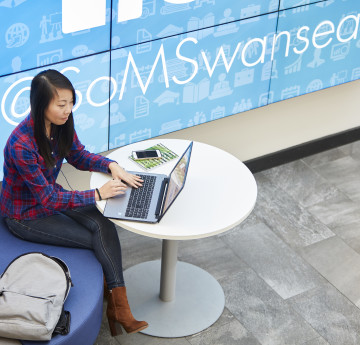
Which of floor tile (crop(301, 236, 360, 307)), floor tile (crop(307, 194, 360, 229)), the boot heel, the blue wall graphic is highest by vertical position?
the blue wall graphic

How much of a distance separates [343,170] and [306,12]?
3.90 ft

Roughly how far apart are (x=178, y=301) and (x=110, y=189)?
0.82 meters

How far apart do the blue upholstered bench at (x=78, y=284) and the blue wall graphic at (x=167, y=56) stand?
1.54 ft

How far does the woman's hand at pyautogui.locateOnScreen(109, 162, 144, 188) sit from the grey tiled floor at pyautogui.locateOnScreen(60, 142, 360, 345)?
62 centimetres

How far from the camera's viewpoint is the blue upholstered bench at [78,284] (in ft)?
8.18

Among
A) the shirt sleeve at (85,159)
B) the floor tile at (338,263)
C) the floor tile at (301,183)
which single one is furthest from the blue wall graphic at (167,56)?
the floor tile at (338,263)

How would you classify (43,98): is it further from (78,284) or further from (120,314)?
(120,314)

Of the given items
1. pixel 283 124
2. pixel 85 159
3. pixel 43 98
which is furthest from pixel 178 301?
pixel 283 124

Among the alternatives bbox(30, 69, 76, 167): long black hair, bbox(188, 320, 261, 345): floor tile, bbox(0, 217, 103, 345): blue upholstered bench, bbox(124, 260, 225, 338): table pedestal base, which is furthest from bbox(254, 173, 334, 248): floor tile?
bbox(30, 69, 76, 167): long black hair

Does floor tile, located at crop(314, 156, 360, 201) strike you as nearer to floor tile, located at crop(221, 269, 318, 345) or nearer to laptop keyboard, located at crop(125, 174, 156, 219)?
floor tile, located at crop(221, 269, 318, 345)

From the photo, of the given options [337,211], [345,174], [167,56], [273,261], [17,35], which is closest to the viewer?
[17,35]

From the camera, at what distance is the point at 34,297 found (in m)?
2.44

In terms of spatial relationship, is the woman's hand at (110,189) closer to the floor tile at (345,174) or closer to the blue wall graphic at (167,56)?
the blue wall graphic at (167,56)

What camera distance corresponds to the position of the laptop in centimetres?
268
